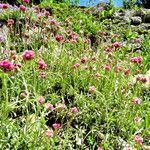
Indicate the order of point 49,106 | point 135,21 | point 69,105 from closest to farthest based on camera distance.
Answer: point 49,106, point 69,105, point 135,21

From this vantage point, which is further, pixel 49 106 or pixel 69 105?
pixel 69 105

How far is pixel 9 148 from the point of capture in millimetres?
3195

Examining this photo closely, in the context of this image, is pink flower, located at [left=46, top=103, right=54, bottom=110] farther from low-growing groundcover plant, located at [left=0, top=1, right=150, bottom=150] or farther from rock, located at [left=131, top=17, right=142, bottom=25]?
rock, located at [left=131, top=17, right=142, bottom=25]

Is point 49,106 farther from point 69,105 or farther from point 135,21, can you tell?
point 135,21

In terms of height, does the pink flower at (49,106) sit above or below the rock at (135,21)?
above

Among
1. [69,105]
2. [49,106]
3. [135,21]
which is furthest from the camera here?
[135,21]

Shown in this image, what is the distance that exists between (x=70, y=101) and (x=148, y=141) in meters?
0.91

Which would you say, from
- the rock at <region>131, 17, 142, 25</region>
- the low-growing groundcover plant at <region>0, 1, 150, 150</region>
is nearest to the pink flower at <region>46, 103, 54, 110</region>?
the low-growing groundcover plant at <region>0, 1, 150, 150</region>

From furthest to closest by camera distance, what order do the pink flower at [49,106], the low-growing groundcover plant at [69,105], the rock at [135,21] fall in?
the rock at [135,21]
the pink flower at [49,106]
the low-growing groundcover plant at [69,105]

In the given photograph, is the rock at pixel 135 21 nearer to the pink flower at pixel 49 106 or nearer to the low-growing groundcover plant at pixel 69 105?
the low-growing groundcover plant at pixel 69 105

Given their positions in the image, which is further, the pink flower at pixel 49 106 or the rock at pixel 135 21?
the rock at pixel 135 21

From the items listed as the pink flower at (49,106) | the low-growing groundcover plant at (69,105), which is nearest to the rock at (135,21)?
the low-growing groundcover plant at (69,105)

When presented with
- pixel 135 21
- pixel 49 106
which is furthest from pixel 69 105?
pixel 135 21

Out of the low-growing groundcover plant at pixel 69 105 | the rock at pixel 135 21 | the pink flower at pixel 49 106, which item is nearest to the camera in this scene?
the low-growing groundcover plant at pixel 69 105
